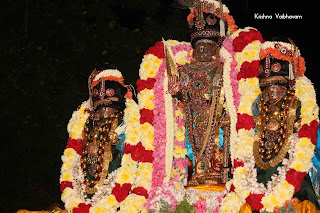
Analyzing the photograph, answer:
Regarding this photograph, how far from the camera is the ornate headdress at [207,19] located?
6.27m

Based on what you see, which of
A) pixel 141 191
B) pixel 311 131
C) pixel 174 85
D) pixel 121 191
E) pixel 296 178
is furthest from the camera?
pixel 174 85

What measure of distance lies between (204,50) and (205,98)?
73 centimetres

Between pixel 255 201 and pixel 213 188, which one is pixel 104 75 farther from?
pixel 255 201

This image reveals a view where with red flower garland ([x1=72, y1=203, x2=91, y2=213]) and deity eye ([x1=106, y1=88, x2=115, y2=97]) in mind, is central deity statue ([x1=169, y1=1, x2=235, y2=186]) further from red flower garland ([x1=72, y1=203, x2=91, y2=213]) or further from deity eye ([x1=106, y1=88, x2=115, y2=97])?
red flower garland ([x1=72, y1=203, x2=91, y2=213])

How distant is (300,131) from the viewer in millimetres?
5227

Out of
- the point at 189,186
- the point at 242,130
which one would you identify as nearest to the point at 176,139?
the point at 189,186

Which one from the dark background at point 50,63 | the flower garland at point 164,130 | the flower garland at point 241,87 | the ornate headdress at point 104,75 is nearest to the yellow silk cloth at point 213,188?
the flower garland at point 164,130

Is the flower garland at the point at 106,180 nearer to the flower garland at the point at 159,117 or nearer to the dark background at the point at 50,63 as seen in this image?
the flower garland at the point at 159,117

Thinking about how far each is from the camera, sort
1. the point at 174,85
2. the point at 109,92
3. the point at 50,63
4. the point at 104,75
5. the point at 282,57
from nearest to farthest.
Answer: the point at 282,57
the point at 174,85
the point at 109,92
the point at 104,75
the point at 50,63

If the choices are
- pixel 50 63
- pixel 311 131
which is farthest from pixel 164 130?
pixel 50 63

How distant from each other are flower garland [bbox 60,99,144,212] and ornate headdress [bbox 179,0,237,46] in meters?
1.57

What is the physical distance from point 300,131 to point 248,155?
70cm

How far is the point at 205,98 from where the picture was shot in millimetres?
6258

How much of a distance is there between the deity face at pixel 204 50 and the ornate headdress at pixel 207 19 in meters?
0.09
